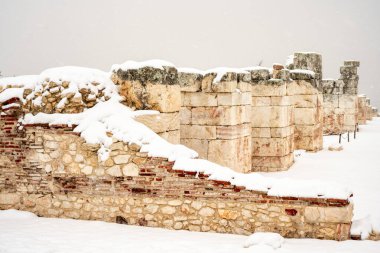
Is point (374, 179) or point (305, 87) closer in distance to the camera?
point (374, 179)

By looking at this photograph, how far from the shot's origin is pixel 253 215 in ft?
18.2

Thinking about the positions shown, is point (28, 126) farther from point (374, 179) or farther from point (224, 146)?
point (374, 179)

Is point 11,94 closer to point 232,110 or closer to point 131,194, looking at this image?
point 131,194

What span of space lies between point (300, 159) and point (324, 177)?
2.79 metres

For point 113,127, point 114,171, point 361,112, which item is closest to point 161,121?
point 113,127

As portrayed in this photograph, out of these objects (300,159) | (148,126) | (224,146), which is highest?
(148,126)

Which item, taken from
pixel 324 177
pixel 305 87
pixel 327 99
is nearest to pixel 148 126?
pixel 324 177

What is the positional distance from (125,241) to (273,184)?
211cm

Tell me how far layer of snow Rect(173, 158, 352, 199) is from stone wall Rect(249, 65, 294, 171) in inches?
204

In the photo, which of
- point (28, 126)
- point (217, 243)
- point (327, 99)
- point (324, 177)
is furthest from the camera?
point (327, 99)

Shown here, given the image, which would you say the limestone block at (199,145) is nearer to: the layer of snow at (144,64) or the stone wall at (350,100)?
the layer of snow at (144,64)

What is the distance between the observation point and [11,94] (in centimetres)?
673

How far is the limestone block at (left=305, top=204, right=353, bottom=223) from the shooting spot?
206 inches

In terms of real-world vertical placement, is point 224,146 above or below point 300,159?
above
